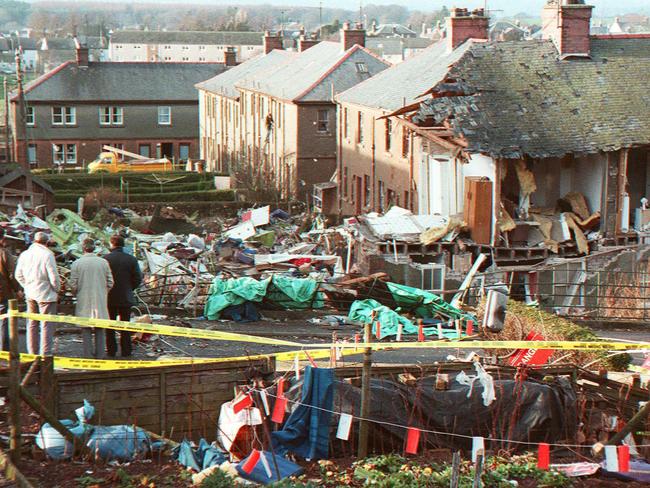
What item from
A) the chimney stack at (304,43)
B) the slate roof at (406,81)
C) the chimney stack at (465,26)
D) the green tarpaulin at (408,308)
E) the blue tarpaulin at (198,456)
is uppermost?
the chimney stack at (304,43)

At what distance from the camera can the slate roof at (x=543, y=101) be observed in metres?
32.1

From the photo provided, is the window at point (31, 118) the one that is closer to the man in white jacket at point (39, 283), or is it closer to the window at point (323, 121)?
the window at point (323, 121)

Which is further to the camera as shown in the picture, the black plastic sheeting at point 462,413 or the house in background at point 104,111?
the house in background at point 104,111

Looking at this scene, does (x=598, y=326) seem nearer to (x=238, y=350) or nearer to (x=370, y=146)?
(x=238, y=350)

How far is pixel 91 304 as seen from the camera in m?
15.2

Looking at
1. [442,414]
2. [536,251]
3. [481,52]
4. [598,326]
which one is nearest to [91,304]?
[442,414]

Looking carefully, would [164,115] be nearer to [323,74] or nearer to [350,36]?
[350,36]

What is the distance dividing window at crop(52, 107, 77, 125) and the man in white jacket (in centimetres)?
6056

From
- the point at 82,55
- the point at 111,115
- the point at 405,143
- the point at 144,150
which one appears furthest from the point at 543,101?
the point at 144,150

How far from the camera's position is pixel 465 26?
42188 mm

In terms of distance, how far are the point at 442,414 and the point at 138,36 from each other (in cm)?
18668

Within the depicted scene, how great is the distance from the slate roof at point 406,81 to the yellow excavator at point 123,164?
21.4m

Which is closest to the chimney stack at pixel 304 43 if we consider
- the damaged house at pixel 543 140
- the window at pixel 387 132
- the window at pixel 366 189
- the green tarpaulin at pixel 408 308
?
the window at pixel 366 189

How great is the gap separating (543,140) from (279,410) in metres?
21.8
